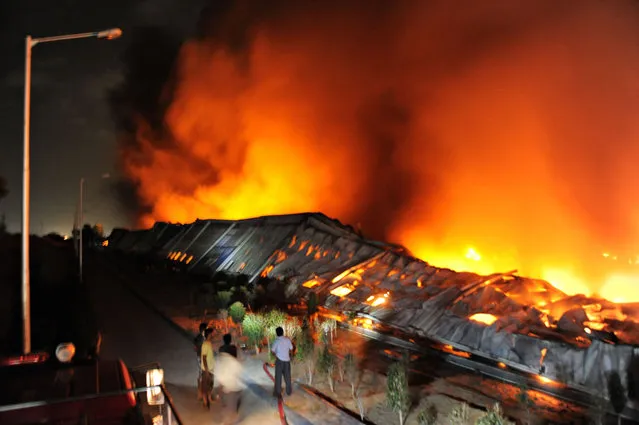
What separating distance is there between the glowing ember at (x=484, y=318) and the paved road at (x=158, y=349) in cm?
572

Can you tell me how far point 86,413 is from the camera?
145 inches

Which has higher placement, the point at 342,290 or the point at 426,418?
the point at 342,290

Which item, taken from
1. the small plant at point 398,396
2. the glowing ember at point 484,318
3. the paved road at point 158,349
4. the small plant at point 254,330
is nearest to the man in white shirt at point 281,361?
the paved road at point 158,349

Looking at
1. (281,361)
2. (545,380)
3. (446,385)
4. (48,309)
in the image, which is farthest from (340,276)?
(48,309)

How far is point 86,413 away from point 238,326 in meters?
8.80

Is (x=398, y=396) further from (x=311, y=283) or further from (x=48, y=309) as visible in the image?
(x=48, y=309)

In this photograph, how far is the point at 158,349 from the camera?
35.2ft

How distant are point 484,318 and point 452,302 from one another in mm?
1122

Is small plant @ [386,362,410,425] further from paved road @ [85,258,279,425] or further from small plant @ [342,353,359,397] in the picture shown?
paved road @ [85,258,279,425]

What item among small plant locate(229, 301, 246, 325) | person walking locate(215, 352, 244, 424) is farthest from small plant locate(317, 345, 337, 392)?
small plant locate(229, 301, 246, 325)

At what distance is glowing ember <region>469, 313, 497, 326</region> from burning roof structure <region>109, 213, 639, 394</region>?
0.08 feet

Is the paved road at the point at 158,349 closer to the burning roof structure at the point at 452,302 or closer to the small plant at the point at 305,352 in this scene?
the small plant at the point at 305,352

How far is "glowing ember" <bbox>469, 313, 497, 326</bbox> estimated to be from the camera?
34.6ft

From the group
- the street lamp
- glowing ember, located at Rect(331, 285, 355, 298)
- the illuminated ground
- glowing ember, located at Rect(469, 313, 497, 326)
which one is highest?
the street lamp
